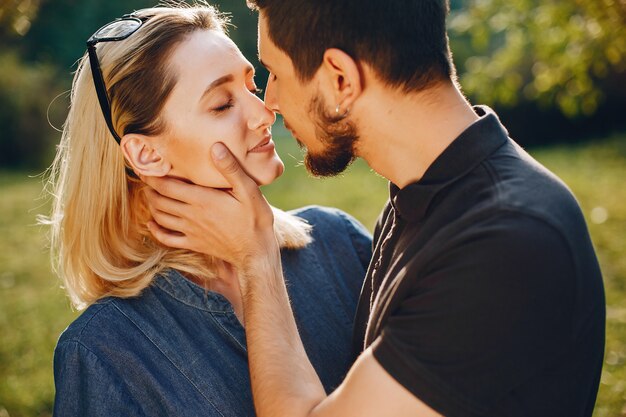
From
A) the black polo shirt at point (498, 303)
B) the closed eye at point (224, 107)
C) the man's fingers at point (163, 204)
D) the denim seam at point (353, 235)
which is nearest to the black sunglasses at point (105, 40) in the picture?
the man's fingers at point (163, 204)

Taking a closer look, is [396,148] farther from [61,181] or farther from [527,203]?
[61,181]

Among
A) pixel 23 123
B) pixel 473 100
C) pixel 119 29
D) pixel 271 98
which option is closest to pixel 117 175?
pixel 119 29

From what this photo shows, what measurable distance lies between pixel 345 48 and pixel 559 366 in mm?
1151

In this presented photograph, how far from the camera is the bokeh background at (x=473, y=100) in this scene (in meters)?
4.57

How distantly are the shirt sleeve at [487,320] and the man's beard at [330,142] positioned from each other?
68cm

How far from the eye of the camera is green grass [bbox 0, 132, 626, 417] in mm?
5465

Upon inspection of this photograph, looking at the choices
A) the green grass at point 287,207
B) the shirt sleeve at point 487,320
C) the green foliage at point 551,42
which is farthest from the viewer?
the green grass at point 287,207

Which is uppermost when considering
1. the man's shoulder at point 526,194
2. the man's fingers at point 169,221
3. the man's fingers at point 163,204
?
the man's shoulder at point 526,194

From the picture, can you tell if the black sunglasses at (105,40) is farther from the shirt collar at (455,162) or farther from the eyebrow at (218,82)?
the shirt collar at (455,162)

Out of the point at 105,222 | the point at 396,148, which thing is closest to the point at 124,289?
the point at 105,222

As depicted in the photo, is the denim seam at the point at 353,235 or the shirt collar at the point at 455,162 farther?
the denim seam at the point at 353,235

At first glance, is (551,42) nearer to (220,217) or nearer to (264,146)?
(264,146)

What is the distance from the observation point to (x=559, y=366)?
1860 mm

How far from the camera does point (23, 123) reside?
56.3ft
